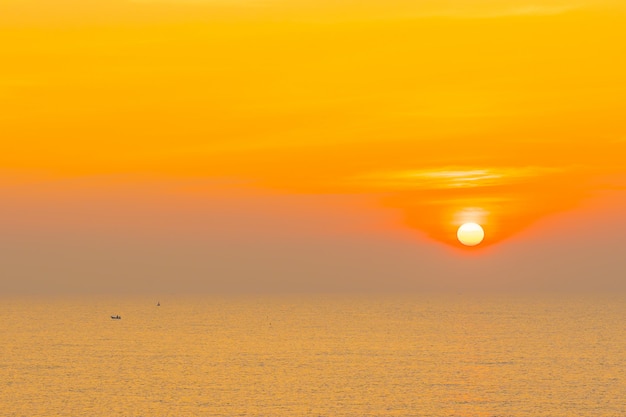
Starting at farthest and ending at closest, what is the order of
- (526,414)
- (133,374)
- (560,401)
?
(133,374) < (560,401) < (526,414)

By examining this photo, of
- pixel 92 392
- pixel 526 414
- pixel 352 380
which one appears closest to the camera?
pixel 526 414

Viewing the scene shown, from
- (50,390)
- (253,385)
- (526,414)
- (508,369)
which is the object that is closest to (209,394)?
(253,385)

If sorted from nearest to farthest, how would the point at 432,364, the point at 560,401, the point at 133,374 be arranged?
the point at 560,401, the point at 133,374, the point at 432,364

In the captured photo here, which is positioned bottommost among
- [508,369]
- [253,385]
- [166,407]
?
[166,407]

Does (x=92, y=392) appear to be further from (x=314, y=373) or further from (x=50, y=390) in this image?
(x=314, y=373)

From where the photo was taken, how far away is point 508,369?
7352 inches

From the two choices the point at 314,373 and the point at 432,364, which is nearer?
the point at 314,373

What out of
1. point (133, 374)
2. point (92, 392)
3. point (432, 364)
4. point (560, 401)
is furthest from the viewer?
point (432, 364)

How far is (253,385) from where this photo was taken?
160125mm

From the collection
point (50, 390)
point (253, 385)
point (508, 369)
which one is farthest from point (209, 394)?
point (508, 369)

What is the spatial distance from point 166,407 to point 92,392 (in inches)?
839

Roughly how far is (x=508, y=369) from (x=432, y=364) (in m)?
16.7

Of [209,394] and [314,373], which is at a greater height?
[314,373]

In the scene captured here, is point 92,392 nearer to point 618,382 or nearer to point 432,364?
point 432,364
